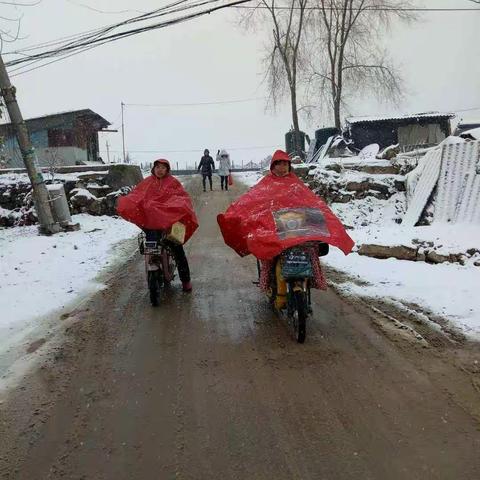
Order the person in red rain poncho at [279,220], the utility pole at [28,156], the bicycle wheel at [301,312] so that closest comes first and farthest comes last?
the bicycle wheel at [301,312], the person in red rain poncho at [279,220], the utility pole at [28,156]

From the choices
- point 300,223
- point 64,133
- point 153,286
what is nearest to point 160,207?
point 153,286

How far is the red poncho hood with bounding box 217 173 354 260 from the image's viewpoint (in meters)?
5.38

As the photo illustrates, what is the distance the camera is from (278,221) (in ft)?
18.2

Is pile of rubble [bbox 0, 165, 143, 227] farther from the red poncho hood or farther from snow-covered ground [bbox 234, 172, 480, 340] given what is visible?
the red poncho hood

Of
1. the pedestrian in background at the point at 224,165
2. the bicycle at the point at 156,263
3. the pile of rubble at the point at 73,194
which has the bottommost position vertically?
the bicycle at the point at 156,263

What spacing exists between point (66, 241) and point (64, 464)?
903cm

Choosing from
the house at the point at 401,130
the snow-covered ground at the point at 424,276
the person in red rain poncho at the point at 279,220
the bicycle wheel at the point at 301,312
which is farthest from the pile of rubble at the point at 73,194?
the house at the point at 401,130

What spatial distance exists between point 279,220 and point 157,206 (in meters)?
2.08

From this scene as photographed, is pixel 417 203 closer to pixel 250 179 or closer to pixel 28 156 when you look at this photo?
pixel 28 156

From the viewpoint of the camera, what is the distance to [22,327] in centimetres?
614

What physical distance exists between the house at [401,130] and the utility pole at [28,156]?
20.0 meters

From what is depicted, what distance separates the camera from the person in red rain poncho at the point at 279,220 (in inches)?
212

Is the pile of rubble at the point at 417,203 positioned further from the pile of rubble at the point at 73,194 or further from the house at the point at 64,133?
the house at the point at 64,133

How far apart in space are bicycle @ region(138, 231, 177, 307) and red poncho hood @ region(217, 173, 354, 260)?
1239 millimetres
